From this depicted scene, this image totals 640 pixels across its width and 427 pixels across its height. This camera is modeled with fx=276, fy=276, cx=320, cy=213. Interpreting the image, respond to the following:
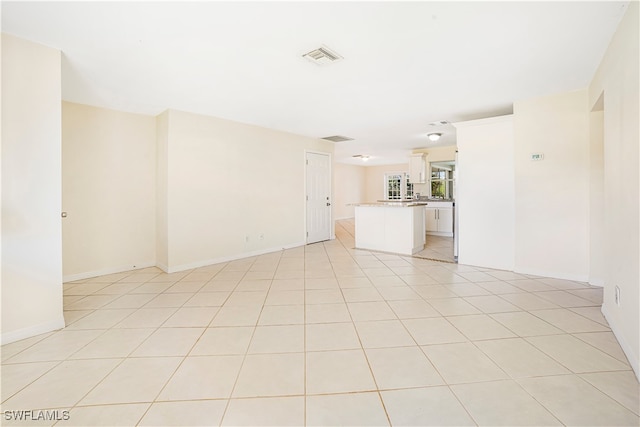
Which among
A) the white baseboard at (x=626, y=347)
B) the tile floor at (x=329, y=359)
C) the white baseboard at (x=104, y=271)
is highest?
the white baseboard at (x=104, y=271)

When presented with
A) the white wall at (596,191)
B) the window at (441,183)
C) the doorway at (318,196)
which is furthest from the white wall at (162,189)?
the window at (441,183)

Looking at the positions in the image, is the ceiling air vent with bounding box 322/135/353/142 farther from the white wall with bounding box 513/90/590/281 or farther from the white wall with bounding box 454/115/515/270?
the white wall with bounding box 513/90/590/281

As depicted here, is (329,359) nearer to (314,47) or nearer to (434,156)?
(314,47)

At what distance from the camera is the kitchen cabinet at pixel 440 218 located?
720 centimetres

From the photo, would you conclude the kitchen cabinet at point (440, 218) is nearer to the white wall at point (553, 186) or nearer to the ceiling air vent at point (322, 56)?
the white wall at point (553, 186)

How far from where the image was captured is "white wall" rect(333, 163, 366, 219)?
11297 mm

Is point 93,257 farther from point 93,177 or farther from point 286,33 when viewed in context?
point 286,33

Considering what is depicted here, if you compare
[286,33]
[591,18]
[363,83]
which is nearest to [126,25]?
[286,33]

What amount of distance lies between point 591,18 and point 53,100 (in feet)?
14.4

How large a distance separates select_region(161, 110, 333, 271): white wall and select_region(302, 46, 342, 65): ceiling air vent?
8.44 ft

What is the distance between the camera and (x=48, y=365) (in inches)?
73.6

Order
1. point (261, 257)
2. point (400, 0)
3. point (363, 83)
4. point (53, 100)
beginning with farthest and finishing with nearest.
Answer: point (261, 257), point (363, 83), point (53, 100), point (400, 0)

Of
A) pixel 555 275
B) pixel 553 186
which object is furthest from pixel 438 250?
pixel 553 186

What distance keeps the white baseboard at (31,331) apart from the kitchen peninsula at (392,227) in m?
4.64
